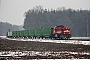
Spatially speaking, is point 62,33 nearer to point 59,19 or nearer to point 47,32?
point 47,32

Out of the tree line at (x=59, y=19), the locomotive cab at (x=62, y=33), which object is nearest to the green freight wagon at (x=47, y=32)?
the locomotive cab at (x=62, y=33)

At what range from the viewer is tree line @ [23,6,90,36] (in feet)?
339

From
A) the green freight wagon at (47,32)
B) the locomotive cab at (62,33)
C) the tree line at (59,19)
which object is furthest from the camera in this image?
the tree line at (59,19)

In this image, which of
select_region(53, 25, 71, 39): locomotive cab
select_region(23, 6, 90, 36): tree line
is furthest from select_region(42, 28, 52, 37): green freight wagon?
select_region(23, 6, 90, 36): tree line

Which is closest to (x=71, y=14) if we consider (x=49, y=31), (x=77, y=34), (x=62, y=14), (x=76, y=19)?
(x=62, y=14)

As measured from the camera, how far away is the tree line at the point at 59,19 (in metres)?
103

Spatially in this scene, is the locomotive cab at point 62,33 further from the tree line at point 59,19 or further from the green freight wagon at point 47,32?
the tree line at point 59,19

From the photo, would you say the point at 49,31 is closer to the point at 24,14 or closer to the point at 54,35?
the point at 54,35

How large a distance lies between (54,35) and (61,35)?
2678 millimetres

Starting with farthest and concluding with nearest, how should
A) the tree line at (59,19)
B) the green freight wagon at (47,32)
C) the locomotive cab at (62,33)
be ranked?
the tree line at (59,19), the green freight wagon at (47,32), the locomotive cab at (62,33)

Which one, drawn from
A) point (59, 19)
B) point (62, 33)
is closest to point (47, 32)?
point (62, 33)

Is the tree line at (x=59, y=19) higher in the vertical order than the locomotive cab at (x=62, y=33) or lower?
higher

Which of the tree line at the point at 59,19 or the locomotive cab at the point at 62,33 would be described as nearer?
the locomotive cab at the point at 62,33

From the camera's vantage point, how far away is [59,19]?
118812 millimetres
